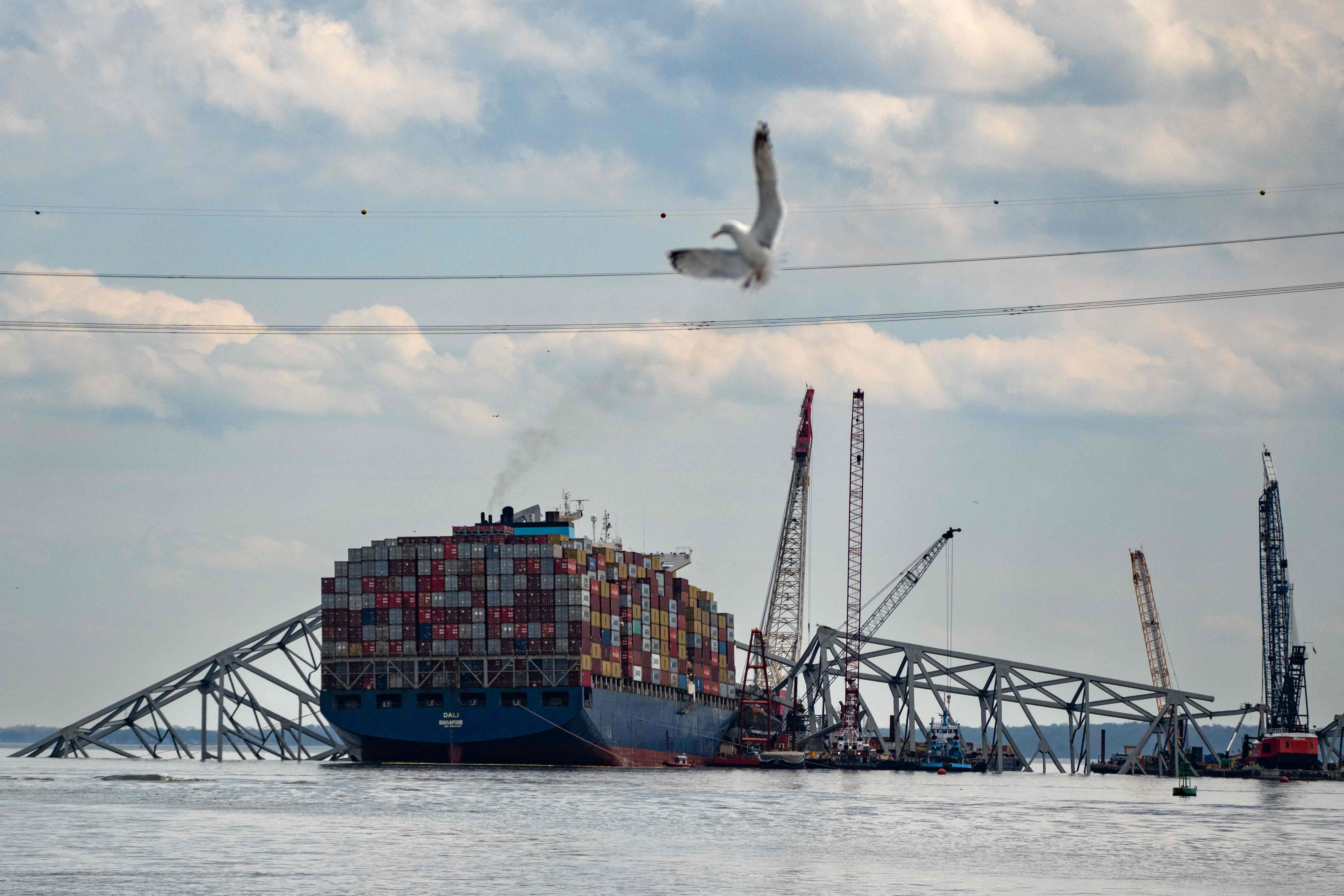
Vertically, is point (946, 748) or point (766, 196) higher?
point (766, 196)

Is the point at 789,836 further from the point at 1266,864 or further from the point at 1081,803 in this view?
the point at 1081,803

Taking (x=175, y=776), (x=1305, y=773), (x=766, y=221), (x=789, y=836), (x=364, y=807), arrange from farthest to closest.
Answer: (x=1305, y=773), (x=175, y=776), (x=364, y=807), (x=789, y=836), (x=766, y=221)

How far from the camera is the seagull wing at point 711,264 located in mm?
27203

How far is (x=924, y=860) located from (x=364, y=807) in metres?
32.9

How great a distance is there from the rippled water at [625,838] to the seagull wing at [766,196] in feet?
112

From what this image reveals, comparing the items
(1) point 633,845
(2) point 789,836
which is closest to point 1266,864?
(2) point 789,836

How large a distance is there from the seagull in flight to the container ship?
117862 mm

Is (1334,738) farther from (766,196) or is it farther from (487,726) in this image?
(766,196)

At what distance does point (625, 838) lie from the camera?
74.6 metres

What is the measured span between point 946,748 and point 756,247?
162996mm

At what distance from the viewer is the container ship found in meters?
144

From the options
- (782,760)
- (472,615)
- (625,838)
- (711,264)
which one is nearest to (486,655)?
(472,615)

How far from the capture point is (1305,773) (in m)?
172

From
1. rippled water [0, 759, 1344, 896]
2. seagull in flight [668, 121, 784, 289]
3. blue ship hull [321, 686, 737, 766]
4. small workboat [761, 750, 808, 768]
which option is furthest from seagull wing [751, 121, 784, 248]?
small workboat [761, 750, 808, 768]
